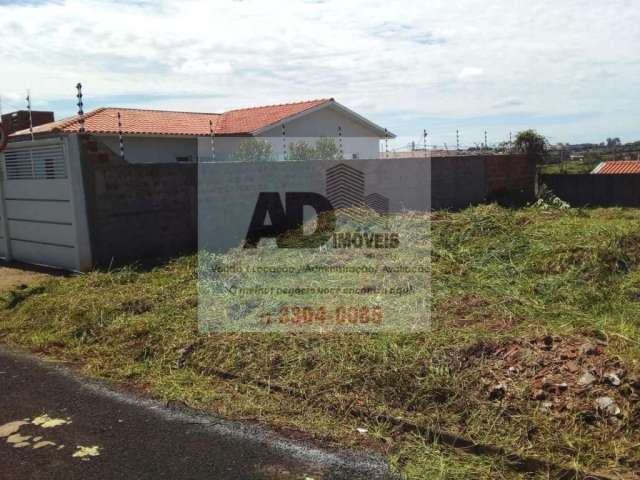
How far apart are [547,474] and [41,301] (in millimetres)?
6226

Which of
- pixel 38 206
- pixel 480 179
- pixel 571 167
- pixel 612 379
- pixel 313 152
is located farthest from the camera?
pixel 571 167

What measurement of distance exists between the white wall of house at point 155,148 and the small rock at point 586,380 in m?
19.6

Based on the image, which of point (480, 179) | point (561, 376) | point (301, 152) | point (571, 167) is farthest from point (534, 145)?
point (561, 376)

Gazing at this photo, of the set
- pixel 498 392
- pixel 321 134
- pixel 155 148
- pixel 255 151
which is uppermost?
pixel 321 134

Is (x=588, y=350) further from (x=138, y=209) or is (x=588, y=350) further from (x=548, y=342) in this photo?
(x=138, y=209)

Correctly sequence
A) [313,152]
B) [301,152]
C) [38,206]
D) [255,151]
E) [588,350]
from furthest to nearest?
[255,151] < [313,152] < [301,152] < [38,206] < [588,350]

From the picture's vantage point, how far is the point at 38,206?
30.1 ft

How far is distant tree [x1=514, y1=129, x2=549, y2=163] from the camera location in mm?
16266

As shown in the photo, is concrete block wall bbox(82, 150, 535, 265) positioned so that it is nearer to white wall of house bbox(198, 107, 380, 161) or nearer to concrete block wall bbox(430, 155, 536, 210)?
concrete block wall bbox(430, 155, 536, 210)

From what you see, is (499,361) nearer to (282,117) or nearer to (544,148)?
(544,148)

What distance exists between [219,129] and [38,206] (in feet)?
56.4

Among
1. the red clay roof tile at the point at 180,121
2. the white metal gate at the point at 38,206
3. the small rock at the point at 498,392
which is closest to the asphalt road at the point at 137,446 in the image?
the small rock at the point at 498,392

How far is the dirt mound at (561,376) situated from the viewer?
3.60 meters

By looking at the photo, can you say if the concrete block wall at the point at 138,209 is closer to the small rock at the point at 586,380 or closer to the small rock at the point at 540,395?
the small rock at the point at 540,395
